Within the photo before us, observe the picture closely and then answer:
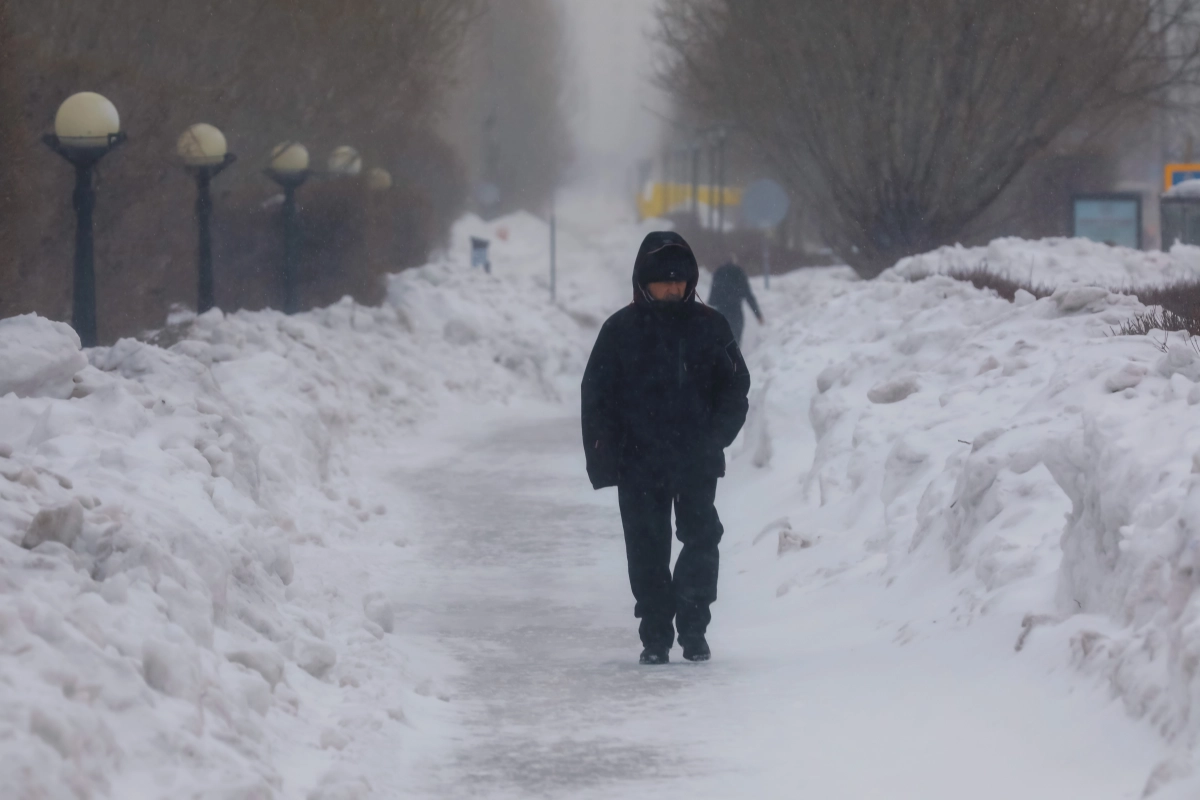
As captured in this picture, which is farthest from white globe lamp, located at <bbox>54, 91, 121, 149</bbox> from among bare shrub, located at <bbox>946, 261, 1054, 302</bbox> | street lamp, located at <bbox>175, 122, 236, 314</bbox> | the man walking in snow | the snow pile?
the snow pile

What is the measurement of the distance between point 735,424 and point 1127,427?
152 centimetres

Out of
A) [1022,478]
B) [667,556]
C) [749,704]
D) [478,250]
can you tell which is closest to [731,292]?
[1022,478]

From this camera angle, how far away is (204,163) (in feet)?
53.2

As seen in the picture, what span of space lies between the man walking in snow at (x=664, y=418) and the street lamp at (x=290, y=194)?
43.1 feet

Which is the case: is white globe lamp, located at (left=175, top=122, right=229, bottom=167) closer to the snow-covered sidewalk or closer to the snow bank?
the snow-covered sidewalk

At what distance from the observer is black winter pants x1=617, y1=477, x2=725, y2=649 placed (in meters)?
6.55

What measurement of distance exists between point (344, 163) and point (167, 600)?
60.1ft

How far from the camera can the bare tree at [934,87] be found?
67.4 ft

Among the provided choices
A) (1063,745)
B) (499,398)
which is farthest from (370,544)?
(499,398)

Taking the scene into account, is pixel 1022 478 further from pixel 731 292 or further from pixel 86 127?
pixel 731 292

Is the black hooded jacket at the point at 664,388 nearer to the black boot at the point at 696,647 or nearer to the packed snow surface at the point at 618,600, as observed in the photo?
the black boot at the point at 696,647

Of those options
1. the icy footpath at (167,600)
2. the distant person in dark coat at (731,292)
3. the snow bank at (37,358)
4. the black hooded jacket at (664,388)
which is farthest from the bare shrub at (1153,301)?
the snow bank at (37,358)

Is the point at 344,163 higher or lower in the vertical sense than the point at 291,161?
higher

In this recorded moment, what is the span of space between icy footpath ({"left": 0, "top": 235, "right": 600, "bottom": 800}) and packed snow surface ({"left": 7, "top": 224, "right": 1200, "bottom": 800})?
0.6 inches
